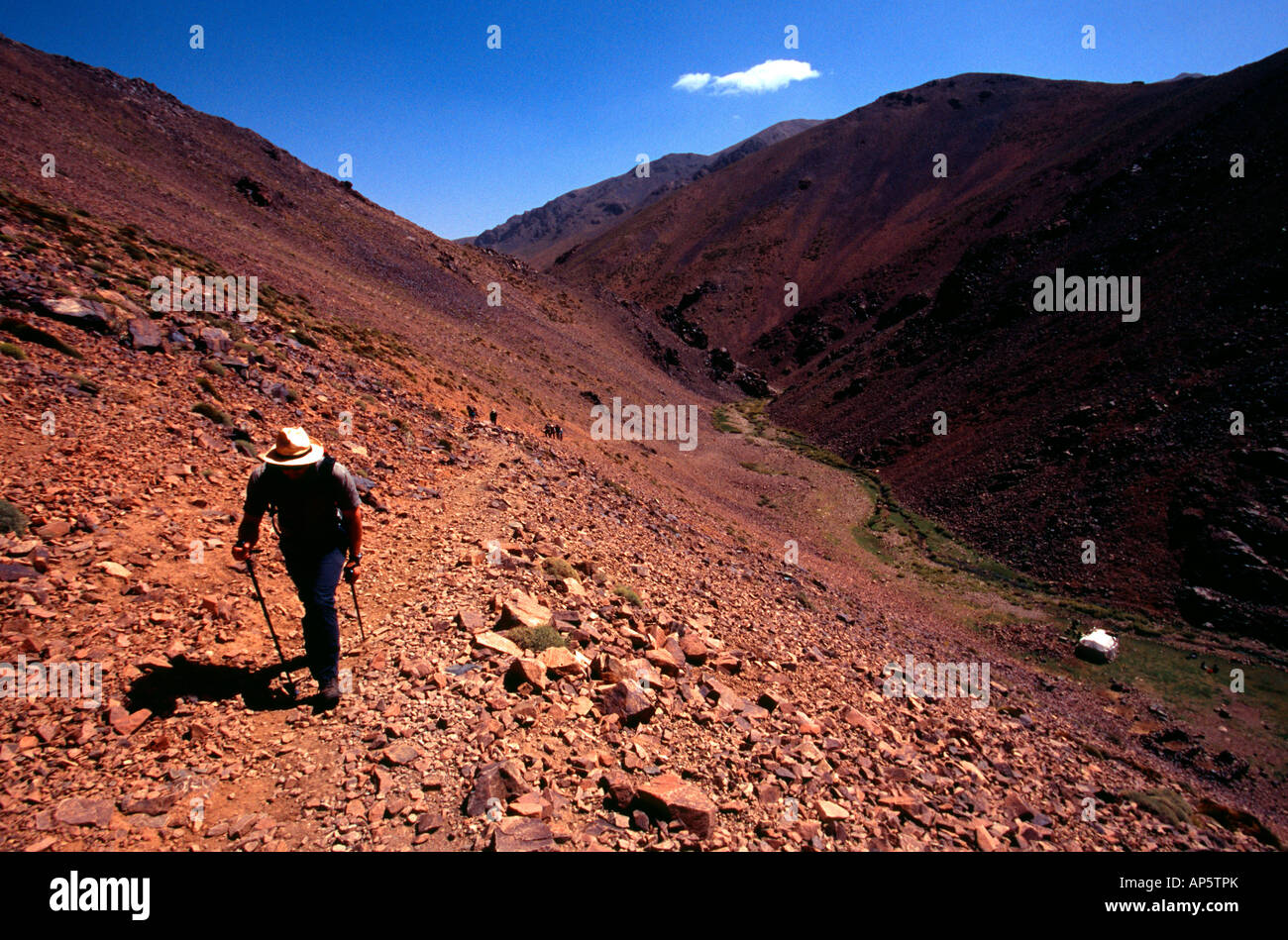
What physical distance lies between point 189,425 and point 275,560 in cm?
343

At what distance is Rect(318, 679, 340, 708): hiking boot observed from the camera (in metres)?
4.67

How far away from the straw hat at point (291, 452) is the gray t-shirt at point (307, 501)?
79 millimetres

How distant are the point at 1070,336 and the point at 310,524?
128 feet

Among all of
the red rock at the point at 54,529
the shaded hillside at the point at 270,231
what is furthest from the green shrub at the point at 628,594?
the shaded hillside at the point at 270,231

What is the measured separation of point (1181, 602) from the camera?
59.1 ft

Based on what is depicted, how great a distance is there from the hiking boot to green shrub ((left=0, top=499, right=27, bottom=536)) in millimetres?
3507

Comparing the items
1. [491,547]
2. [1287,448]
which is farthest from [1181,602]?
[491,547]

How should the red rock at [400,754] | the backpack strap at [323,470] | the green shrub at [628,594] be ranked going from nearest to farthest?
the red rock at [400,754] → the backpack strap at [323,470] → the green shrub at [628,594]

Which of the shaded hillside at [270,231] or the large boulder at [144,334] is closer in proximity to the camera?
Result: the large boulder at [144,334]

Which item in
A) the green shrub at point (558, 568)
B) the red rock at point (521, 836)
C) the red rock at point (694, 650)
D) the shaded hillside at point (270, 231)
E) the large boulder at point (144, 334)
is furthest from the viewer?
the shaded hillside at point (270, 231)

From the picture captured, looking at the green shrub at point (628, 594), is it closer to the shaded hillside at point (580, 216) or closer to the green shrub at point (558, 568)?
the green shrub at point (558, 568)

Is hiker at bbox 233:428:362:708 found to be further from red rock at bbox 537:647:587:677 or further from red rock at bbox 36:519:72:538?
red rock at bbox 36:519:72:538

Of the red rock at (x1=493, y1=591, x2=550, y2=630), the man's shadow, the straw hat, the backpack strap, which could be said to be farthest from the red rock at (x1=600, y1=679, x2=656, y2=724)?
the straw hat

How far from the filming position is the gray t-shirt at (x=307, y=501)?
4.81 metres
